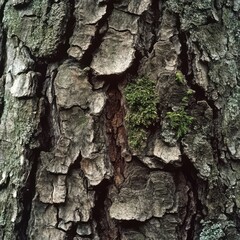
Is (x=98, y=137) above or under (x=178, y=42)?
under

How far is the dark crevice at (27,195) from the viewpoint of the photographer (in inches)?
51.9

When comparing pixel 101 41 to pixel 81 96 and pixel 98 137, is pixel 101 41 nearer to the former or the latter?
pixel 81 96

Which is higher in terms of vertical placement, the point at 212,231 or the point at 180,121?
the point at 180,121

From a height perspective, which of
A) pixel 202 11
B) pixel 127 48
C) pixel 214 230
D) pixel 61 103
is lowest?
pixel 214 230

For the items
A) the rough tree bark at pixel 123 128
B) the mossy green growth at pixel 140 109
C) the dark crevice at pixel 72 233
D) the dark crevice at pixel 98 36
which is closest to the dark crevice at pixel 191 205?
the rough tree bark at pixel 123 128

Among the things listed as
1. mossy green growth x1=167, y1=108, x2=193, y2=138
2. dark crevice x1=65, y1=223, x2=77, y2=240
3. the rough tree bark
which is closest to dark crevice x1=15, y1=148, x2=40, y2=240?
the rough tree bark

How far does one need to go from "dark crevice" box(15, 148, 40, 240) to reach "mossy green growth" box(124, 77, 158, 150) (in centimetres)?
30

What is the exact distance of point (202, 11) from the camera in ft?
4.26

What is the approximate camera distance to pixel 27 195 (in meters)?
1.32

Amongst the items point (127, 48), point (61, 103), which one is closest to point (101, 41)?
point (127, 48)

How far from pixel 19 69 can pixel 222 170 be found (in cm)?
67

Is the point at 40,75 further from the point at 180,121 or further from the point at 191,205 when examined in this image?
the point at 191,205

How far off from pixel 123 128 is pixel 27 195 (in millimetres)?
344

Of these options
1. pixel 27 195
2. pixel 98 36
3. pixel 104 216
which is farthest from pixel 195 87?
pixel 27 195
